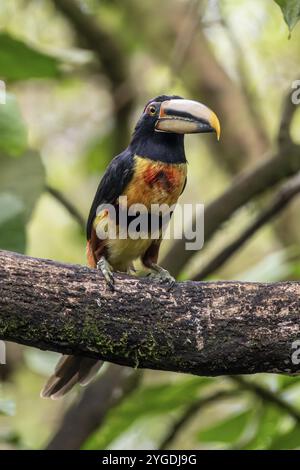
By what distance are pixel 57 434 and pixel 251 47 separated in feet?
9.86

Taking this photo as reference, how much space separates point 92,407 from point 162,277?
3.33 feet

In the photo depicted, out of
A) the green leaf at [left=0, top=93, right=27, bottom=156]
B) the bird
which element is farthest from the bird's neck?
the green leaf at [left=0, top=93, right=27, bottom=156]

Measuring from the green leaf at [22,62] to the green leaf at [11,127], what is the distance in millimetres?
313

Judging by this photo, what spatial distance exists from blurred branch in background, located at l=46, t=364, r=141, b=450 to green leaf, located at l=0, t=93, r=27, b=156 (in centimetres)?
113

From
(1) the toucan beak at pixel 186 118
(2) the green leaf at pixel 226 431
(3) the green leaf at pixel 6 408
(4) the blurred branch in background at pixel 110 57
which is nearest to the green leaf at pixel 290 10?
(1) the toucan beak at pixel 186 118

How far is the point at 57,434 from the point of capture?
13.2 ft

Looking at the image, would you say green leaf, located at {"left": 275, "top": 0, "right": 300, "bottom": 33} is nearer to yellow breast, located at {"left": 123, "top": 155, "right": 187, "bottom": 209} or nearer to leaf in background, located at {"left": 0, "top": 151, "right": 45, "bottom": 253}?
yellow breast, located at {"left": 123, "top": 155, "right": 187, "bottom": 209}

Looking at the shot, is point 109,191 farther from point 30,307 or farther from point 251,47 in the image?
point 251,47

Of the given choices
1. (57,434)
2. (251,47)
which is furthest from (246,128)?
(57,434)

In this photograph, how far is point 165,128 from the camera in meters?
3.50

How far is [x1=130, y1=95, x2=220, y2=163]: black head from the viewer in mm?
3377

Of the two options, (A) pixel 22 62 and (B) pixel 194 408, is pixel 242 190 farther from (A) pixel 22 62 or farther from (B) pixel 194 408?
(A) pixel 22 62

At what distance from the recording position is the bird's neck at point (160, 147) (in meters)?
3.57

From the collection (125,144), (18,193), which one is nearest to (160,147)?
(18,193)
